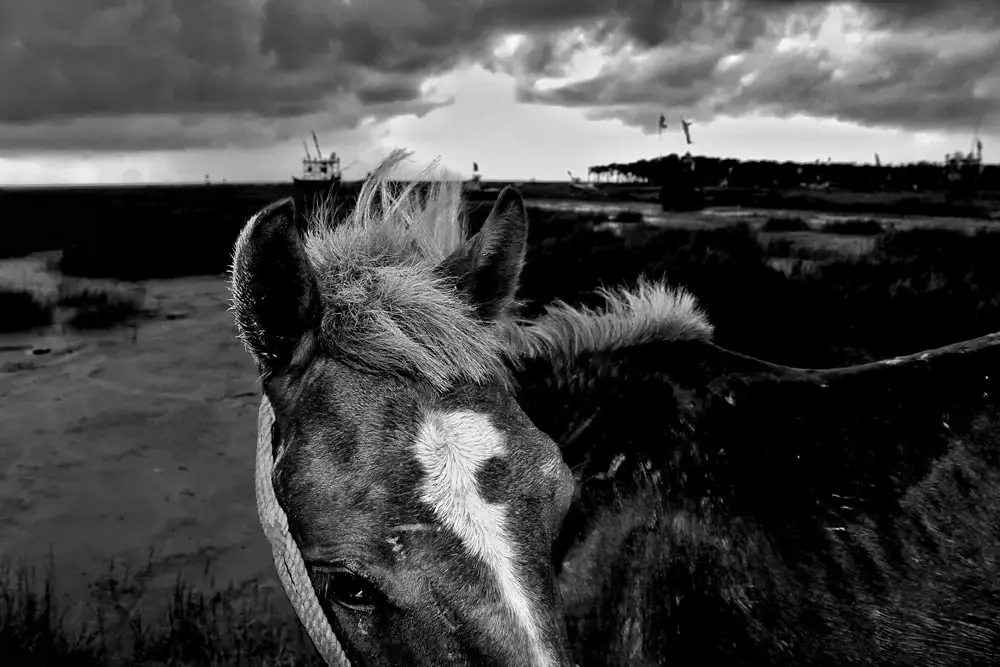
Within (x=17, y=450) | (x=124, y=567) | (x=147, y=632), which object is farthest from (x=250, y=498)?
(x=17, y=450)

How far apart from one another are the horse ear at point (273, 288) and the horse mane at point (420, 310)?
0.30 feet

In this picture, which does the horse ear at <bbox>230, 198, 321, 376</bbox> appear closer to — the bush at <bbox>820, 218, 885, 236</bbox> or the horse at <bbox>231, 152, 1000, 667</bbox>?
the horse at <bbox>231, 152, 1000, 667</bbox>

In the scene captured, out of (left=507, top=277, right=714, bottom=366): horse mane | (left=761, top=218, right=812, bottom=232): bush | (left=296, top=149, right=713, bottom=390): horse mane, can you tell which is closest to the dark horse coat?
(left=507, top=277, right=714, bottom=366): horse mane

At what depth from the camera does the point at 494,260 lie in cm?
234

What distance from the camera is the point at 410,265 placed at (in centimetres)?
229

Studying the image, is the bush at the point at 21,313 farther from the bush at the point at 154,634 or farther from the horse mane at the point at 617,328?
the horse mane at the point at 617,328

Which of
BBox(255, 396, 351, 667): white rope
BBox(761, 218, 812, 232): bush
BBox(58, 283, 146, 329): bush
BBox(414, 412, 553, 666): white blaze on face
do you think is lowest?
BBox(58, 283, 146, 329): bush

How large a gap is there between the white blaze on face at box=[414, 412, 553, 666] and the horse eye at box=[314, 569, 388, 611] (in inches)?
12.1

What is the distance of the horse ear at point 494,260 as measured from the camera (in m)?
2.31

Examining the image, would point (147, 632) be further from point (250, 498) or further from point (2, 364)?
point (2, 364)

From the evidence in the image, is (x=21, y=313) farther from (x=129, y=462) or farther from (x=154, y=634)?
(x=154, y=634)

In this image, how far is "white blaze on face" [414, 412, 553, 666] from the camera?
1596mm

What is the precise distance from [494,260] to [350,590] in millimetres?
1247

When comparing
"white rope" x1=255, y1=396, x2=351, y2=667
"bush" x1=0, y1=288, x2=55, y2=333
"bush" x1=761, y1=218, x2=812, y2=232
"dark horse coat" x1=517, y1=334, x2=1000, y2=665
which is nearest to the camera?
"white rope" x1=255, y1=396, x2=351, y2=667
